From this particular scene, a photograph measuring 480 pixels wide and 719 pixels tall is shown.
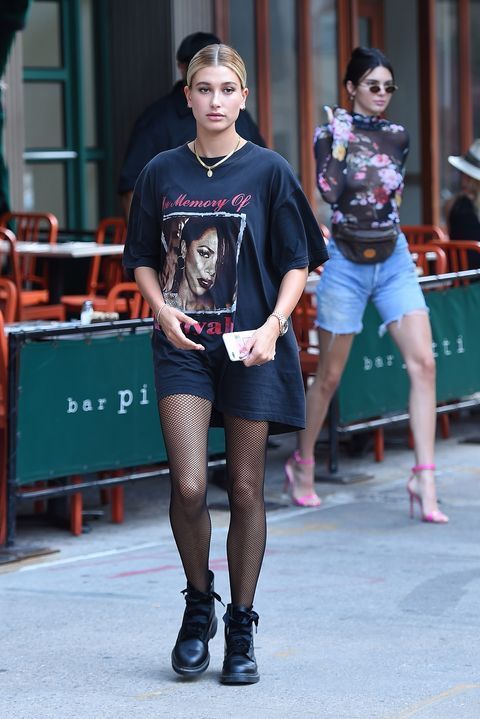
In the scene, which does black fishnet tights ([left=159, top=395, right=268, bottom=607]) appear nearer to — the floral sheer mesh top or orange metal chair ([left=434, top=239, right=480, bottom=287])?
the floral sheer mesh top

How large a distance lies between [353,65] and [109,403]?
1959mm

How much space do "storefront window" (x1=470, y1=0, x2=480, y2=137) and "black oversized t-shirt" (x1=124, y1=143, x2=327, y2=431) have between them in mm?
12320

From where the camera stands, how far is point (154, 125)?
8.45m

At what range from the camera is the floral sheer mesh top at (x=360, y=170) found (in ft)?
24.3

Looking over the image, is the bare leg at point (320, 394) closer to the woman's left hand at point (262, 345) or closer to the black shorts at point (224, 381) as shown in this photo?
the black shorts at point (224, 381)

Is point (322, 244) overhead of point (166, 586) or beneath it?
overhead

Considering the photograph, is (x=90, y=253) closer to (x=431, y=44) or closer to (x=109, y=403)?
(x=109, y=403)

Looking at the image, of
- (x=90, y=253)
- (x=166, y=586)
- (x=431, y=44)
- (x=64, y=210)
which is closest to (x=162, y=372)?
(x=166, y=586)

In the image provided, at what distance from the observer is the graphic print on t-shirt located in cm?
490

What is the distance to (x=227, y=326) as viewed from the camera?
493 centimetres

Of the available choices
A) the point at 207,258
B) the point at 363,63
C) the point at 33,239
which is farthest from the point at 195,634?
the point at 33,239

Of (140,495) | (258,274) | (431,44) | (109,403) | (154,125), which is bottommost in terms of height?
(140,495)

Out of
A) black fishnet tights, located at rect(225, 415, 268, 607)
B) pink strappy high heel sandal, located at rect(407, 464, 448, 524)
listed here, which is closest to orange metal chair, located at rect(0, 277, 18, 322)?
pink strappy high heel sandal, located at rect(407, 464, 448, 524)

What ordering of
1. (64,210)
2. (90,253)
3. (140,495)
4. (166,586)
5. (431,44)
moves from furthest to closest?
(431,44)
(64,210)
(90,253)
(140,495)
(166,586)
